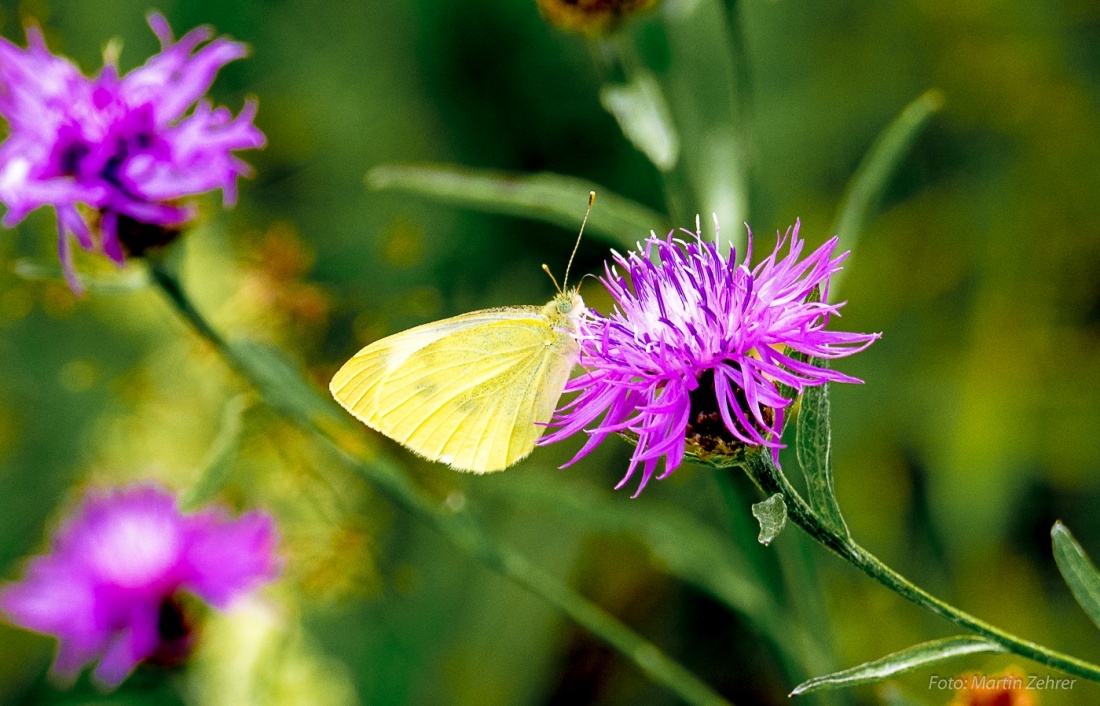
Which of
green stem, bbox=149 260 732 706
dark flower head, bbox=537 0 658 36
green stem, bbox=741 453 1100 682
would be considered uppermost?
dark flower head, bbox=537 0 658 36

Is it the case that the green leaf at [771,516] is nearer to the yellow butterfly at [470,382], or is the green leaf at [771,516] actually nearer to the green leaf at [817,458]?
the green leaf at [817,458]

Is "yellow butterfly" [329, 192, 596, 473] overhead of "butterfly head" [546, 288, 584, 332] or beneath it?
beneath

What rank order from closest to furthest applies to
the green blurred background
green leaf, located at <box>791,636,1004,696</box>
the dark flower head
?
1. green leaf, located at <box>791,636,1004,696</box>
2. the dark flower head
3. the green blurred background

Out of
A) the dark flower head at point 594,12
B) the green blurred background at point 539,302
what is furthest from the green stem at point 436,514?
the dark flower head at point 594,12

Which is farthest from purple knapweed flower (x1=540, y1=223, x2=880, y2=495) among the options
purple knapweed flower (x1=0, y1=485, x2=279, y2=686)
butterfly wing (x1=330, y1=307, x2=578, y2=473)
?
purple knapweed flower (x1=0, y1=485, x2=279, y2=686)

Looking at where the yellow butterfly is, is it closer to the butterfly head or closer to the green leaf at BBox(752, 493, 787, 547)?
the butterfly head

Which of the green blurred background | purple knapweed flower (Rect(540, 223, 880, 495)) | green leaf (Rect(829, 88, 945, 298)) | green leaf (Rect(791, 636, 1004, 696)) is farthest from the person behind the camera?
the green blurred background

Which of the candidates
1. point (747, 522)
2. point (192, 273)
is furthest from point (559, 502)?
point (192, 273)

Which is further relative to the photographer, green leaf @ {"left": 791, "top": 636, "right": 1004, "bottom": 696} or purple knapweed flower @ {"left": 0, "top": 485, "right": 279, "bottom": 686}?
purple knapweed flower @ {"left": 0, "top": 485, "right": 279, "bottom": 686}
